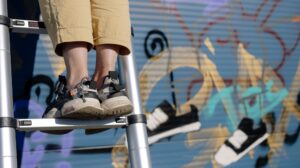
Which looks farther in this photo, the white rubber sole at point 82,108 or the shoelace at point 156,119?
the shoelace at point 156,119

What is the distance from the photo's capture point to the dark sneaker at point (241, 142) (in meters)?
3.57

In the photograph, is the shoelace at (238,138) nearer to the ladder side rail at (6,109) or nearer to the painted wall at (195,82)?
the painted wall at (195,82)

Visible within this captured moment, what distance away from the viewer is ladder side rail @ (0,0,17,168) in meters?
1.81

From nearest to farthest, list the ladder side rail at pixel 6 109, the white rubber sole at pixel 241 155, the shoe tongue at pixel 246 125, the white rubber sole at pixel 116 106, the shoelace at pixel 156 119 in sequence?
the ladder side rail at pixel 6 109
the white rubber sole at pixel 116 106
the shoelace at pixel 156 119
the white rubber sole at pixel 241 155
the shoe tongue at pixel 246 125

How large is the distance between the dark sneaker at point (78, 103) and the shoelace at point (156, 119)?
4.55 feet

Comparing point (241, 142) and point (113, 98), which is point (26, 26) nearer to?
point (113, 98)

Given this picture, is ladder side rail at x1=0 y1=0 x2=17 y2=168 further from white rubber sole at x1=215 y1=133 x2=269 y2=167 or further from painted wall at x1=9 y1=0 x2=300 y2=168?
white rubber sole at x1=215 y1=133 x2=269 y2=167

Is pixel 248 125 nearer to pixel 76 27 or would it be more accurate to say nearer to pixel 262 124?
pixel 262 124

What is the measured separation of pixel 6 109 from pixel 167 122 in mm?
1665

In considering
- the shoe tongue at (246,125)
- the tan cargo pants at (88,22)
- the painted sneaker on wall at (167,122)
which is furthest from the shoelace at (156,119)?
the tan cargo pants at (88,22)

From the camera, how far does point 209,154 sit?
350 centimetres

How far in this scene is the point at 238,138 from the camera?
3639mm

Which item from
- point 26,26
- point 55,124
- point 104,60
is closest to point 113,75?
point 104,60

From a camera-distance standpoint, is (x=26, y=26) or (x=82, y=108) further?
(x=26, y=26)
